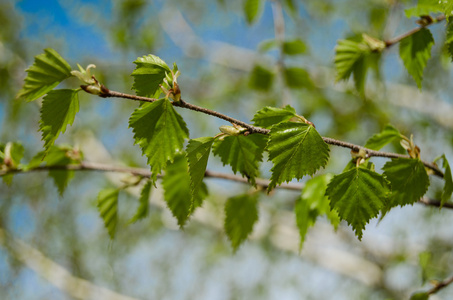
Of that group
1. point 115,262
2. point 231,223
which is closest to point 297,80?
point 231,223

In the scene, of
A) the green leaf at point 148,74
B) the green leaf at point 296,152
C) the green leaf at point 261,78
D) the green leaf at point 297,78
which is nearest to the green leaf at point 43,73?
the green leaf at point 148,74

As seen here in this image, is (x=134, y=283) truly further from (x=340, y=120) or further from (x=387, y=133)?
(x=387, y=133)

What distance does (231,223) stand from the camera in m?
0.89

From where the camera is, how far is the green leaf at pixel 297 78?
5.09ft

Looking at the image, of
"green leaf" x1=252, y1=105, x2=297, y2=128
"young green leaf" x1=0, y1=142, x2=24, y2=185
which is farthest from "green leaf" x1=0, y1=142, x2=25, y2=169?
"green leaf" x1=252, y1=105, x2=297, y2=128

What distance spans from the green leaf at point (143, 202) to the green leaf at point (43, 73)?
1.08ft

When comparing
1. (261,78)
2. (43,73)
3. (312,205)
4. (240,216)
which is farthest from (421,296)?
(261,78)

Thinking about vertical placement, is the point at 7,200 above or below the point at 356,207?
below

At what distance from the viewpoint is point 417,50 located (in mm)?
709

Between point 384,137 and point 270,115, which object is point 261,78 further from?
point 270,115

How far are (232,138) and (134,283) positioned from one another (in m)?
4.39

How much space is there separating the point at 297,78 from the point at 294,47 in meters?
0.15

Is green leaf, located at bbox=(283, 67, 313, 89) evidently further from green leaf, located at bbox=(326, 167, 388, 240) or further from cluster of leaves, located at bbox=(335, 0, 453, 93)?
green leaf, located at bbox=(326, 167, 388, 240)

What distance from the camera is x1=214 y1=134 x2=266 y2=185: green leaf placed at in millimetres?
574
